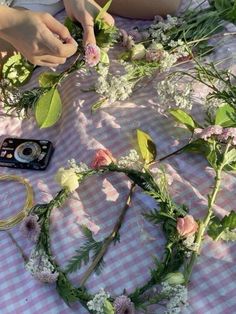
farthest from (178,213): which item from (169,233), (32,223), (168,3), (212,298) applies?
(168,3)

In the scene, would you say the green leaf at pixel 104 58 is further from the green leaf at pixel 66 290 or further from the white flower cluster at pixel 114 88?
the green leaf at pixel 66 290

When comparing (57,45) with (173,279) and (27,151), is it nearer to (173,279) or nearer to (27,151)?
(27,151)

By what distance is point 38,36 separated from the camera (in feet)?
3.75

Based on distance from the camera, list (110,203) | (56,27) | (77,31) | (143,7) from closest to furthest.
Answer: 1. (110,203)
2. (56,27)
3. (77,31)
4. (143,7)

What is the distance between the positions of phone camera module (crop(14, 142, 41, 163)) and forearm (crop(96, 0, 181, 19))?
452mm

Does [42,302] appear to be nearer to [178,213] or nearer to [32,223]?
[32,223]

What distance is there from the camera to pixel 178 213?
971 millimetres

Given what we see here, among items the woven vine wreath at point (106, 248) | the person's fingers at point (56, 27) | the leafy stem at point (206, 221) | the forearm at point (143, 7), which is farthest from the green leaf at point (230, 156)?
the forearm at point (143, 7)

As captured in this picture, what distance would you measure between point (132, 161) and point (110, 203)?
89mm

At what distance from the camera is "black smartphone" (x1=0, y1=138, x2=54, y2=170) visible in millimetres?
1167

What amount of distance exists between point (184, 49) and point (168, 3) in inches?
7.4

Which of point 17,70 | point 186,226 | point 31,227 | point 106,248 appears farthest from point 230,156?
point 17,70

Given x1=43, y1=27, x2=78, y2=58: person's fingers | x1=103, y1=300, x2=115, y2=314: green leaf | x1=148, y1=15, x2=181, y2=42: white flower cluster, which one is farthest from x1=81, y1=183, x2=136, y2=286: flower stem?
x1=148, y1=15, x2=181, y2=42: white flower cluster

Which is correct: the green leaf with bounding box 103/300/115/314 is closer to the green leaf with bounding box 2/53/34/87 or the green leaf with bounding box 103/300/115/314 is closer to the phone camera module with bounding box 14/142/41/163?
the phone camera module with bounding box 14/142/41/163
